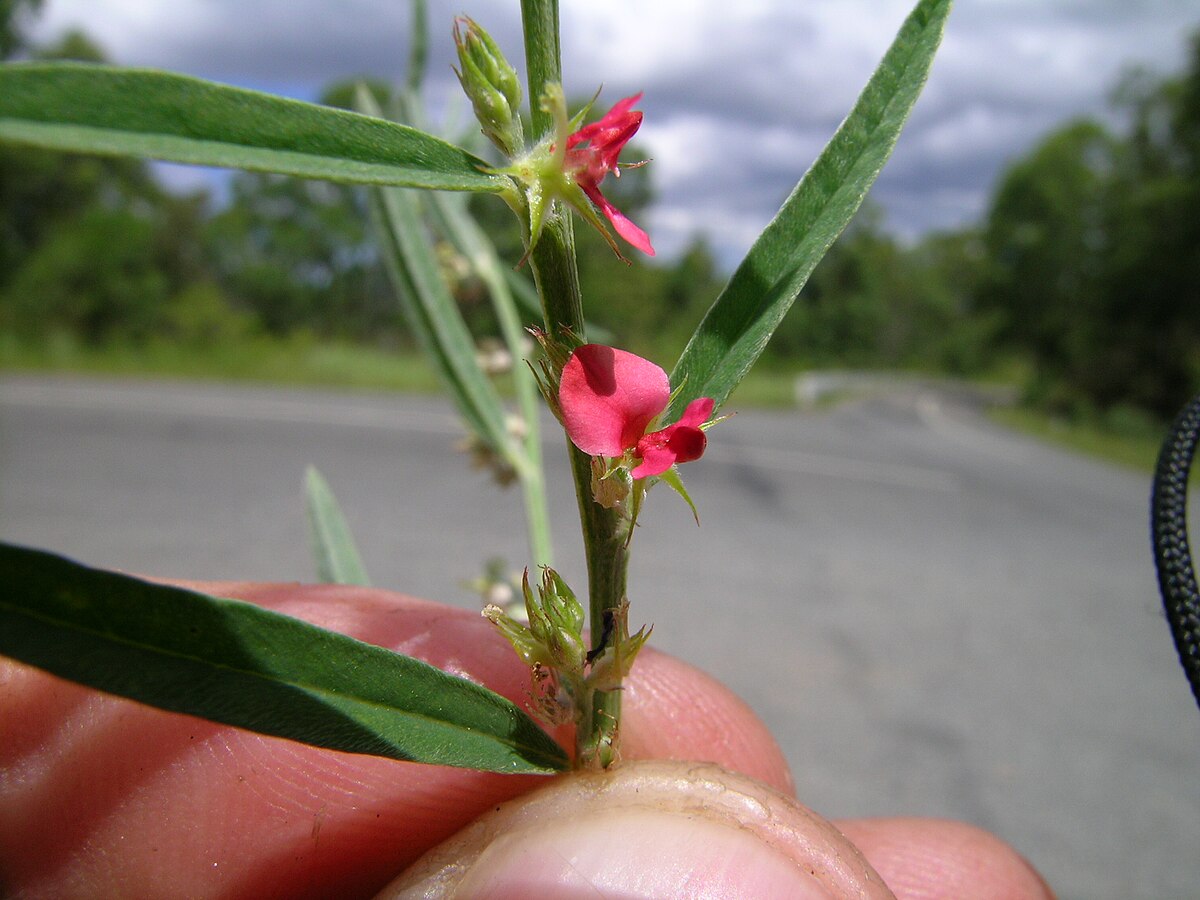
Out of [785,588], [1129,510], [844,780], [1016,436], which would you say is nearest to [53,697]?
[844,780]

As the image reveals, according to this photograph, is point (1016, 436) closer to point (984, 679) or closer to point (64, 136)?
point (984, 679)

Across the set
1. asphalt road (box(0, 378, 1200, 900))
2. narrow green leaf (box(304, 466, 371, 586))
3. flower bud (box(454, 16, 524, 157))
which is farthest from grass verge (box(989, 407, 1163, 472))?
flower bud (box(454, 16, 524, 157))

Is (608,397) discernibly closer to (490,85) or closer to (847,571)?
(490,85)

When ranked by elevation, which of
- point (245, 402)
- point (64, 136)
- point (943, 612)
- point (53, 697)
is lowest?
point (245, 402)

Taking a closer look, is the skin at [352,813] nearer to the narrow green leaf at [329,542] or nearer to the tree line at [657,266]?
the narrow green leaf at [329,542]

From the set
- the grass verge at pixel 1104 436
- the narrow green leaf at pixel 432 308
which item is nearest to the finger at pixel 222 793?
the narrow green leaf at pixel 432 308
